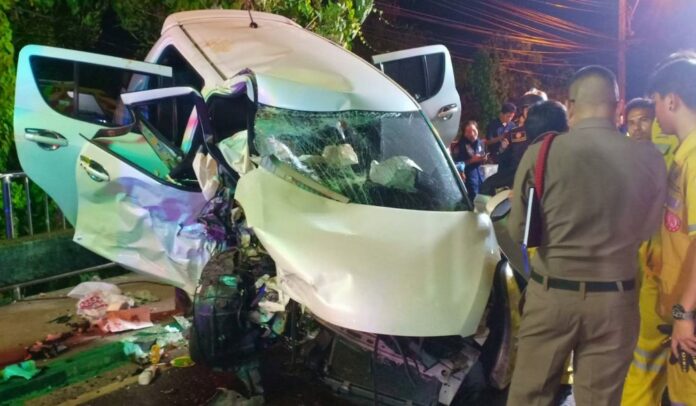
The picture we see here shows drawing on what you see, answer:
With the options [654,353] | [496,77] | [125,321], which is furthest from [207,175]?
[496,77]

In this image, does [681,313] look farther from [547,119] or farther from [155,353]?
[155,353]

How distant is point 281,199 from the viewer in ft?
10.5

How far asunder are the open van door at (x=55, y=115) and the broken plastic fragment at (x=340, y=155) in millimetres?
1806

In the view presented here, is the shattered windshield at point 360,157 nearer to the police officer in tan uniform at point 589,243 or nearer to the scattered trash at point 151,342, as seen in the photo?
the police officer in tan uniform at point 589,243

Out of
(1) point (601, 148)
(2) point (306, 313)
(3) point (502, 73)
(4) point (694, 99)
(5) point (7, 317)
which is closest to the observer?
(1) point (601, 148)

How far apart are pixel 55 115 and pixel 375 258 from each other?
2.88 m

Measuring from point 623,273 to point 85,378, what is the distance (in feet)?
11.7

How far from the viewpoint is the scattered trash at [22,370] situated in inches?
146

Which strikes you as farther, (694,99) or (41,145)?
(41,145)

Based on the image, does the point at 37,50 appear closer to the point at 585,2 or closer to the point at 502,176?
the point at 502,176

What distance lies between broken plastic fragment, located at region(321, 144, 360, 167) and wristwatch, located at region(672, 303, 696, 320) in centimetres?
184

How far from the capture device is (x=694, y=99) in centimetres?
266

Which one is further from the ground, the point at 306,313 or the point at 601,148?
the point at 601,148

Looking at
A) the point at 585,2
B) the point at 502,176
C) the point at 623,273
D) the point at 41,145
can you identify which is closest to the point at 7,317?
the point at 41,145
